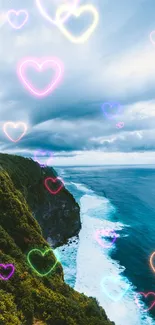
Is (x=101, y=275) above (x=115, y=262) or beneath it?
beneath

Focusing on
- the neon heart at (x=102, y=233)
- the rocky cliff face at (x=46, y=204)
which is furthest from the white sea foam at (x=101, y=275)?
the rocky cliff face at (x=46, y=204)

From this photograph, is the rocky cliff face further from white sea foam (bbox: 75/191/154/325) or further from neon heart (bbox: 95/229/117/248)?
neon heart (bbox: 95/229/117/248)

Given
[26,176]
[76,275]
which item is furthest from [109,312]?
[26,176]

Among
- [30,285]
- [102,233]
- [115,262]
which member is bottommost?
[30,285]

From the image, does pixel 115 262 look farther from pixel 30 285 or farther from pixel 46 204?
pixel 30 285

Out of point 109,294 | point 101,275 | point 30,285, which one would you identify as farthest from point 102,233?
point 30,285
